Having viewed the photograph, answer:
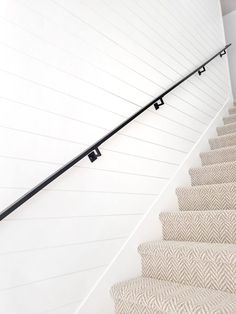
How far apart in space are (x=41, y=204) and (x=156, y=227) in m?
0.98

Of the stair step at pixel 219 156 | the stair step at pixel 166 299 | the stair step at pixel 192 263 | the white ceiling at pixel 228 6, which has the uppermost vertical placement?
the white ceiling at pixel 228 6

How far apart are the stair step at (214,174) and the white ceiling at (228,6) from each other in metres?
3.65

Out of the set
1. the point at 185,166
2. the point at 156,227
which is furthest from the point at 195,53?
the point at 156,227

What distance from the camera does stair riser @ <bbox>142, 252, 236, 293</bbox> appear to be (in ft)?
5.00

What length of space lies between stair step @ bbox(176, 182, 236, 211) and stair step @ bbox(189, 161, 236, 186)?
0.26 m

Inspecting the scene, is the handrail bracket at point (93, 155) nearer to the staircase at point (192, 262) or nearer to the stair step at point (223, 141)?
the staircase at point (192, 262)

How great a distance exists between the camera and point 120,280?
5.79 feet

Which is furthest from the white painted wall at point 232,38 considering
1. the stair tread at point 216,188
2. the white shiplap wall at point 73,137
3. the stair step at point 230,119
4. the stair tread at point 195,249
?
the stair tread at point 195,249

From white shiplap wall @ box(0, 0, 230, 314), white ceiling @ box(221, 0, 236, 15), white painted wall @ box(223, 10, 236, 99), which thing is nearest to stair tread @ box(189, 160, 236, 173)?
white shiplap wall @ box(0, 0, 230, 314)

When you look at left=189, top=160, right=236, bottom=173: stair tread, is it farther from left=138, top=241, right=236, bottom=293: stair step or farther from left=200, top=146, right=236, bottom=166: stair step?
left=138, top=241, right=236, bottom=293: stair step

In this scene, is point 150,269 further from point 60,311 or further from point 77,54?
point 77,54

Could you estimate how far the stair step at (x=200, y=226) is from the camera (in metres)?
1.81

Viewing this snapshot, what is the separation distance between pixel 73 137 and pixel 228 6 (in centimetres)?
475

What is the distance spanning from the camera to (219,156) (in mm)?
2764
